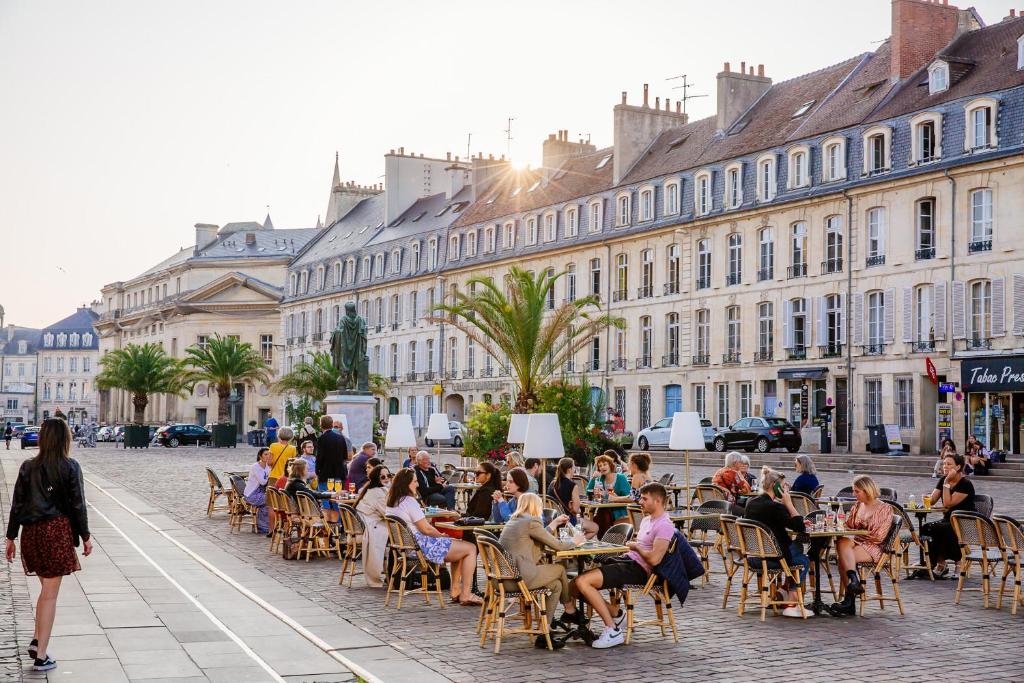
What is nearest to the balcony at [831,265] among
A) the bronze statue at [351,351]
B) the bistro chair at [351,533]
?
the bronze statue at [351,351]

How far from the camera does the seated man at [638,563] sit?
1097 cm

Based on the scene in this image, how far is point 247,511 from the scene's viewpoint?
21266 mm

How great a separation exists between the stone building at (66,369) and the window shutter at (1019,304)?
135m

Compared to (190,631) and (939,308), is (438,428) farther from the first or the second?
(939,308)

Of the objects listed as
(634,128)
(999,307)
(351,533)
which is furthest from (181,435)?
(351,533)

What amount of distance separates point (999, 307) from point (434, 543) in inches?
1190

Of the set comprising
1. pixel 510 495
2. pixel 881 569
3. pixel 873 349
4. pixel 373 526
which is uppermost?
pixel 873 349

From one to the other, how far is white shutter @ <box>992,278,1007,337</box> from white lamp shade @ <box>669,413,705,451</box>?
22569 millimetres

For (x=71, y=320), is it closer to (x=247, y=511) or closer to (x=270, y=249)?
(x=270, y=249)

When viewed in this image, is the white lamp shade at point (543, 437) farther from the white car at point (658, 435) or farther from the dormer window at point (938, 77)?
the white car at point (658, 435)

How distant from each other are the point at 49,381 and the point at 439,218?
10275cm

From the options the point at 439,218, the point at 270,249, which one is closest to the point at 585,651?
the point at 439,218

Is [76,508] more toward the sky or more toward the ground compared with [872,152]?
more toward the ground

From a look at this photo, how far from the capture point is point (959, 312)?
40219mm
